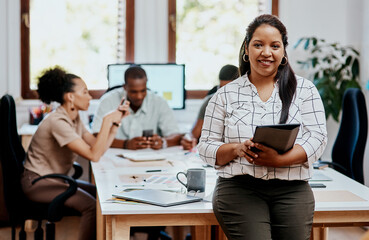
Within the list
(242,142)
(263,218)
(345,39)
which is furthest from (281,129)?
(345,39)

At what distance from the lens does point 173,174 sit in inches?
105

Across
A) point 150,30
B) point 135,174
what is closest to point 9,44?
point 150,30

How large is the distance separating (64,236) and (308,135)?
2492mm

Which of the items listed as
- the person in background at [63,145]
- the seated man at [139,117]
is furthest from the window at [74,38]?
the person in background at [63,145]

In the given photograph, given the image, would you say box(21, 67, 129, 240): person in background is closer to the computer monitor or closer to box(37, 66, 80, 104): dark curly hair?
box(37, 66, 80, 104): dark curly hair

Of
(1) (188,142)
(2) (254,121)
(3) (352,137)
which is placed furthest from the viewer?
(1) (188,142)

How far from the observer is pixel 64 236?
153 inches

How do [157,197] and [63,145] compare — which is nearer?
[157,197]

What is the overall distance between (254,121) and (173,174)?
0.88m

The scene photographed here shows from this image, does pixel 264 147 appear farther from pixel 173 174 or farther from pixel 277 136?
pixel 173 174

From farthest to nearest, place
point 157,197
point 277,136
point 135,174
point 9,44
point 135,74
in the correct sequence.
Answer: point 9,44, point 135,74, point 135,174, point 157,197, point 277,136

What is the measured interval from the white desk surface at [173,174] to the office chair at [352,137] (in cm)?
24

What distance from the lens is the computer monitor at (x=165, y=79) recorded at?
14.5 feet

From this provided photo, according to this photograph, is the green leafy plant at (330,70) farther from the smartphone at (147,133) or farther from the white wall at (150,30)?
the smartphone at (147,133)
